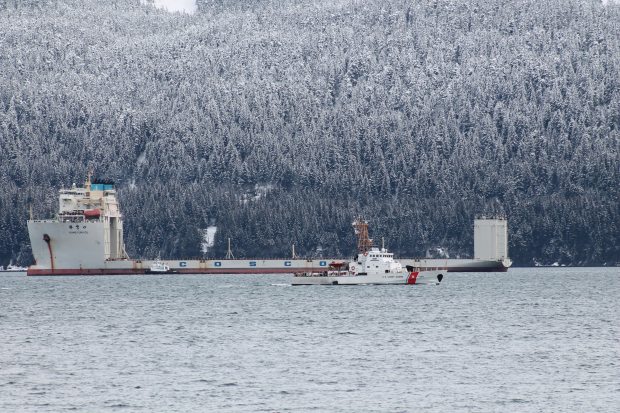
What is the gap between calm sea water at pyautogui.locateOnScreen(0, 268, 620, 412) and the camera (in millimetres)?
70562

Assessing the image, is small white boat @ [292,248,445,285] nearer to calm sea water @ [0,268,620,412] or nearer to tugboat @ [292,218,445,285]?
tugboat @ [292,218,445,285]

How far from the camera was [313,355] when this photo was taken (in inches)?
3430

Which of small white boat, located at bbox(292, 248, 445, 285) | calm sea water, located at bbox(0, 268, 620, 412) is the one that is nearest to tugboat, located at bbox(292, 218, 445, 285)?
small white boat, located at bbox(292, 248, 445, 285)

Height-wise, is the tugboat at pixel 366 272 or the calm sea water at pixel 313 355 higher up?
the tugboat at pixel 366 272

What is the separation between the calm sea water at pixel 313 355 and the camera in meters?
70.6

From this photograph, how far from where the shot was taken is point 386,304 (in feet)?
437

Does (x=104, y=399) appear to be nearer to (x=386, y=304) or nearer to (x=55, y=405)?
(x=55, y=405)

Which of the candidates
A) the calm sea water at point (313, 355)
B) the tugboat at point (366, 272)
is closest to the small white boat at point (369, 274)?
the tugboat at point (366, 272)

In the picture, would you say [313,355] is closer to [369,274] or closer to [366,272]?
[369,274]

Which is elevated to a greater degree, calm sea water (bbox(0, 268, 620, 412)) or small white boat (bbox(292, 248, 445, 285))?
small white boat (bbox(292, 248, 445, 285))

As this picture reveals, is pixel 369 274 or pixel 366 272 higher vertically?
pixel 366 272

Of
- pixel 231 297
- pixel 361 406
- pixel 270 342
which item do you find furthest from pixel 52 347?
pixel 231 297

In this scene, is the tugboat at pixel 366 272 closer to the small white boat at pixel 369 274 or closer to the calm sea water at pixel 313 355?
the small white boat at pixel 369 274

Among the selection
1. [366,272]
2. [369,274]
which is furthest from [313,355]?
[366,272]
